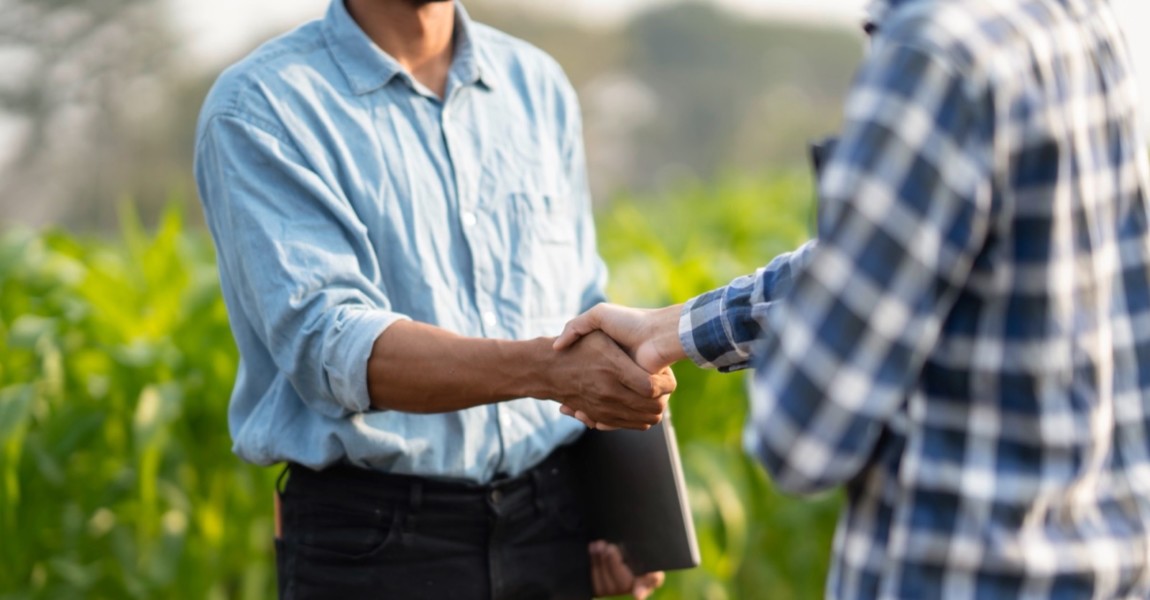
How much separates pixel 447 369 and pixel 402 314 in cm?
17

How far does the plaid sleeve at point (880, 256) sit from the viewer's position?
1.28m

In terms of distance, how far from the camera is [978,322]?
135 cm

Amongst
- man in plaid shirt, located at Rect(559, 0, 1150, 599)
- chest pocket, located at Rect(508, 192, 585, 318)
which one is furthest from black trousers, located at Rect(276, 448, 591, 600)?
man in plaid shirt, located at Rect(559, 0, 1150, 599)

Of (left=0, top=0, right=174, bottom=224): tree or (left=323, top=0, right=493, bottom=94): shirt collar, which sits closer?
(left=323, top=0, right=493, bottom=94): shirt collar

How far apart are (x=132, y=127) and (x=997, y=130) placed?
27.8 metres

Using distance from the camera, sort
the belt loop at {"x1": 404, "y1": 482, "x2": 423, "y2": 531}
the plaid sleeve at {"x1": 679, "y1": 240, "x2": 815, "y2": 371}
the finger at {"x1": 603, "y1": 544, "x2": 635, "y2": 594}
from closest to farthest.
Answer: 1. the plaid sleeve at {"x1": 679, "y1": 240, "x2": 815, "y2": 371}
2. the belt loop at {"x1": 404, "y1": 482, "x2": 423, "y2": 531}
3. the finger at {"x1": 603, "y1": 544, "x2": 635, "y2": 594}

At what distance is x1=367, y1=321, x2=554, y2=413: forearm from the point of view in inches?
82.6

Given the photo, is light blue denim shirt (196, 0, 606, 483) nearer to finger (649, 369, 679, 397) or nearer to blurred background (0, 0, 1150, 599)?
finger (649, 369, 679, 397)

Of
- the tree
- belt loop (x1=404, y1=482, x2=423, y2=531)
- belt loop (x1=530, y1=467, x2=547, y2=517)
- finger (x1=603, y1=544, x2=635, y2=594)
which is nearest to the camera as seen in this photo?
belt loop (x1=404, y1=482, x2=423, y2=531)

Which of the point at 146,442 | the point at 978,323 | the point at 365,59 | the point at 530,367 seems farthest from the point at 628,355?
the point at 146,442

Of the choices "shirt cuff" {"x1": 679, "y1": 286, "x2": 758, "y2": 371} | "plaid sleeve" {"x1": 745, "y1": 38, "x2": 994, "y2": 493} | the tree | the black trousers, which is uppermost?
"plaid sleeve" {"x1": 745, "y1": 38, "x2": 994, "y2": 493}

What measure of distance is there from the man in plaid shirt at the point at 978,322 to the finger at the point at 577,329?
78cm

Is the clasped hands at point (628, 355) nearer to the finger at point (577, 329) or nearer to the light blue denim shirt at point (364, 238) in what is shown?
the finger at point (577, 329)

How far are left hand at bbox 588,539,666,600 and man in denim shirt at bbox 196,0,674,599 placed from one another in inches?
→ 1.9
